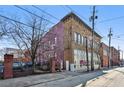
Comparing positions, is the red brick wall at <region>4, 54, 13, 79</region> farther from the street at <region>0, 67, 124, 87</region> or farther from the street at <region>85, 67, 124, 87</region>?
the street at <region>85, 67, 124, 87</region>

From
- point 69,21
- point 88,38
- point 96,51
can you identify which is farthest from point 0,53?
point 96,51

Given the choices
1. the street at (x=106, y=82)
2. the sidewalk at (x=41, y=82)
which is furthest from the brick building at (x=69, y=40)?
the street at (x=106, y=82)

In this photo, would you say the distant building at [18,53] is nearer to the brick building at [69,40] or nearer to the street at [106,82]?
the brick building at [69,40]

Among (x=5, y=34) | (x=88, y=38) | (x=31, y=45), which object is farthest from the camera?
(x=88, y=38)

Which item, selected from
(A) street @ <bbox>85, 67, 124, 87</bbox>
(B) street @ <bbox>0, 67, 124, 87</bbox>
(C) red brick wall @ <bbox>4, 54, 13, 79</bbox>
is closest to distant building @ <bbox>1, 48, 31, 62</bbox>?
(C) red brick wall @ <bbox>4, 54, 13, 79</bbox>

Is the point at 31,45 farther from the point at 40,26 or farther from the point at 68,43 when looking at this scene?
the point at 68,43

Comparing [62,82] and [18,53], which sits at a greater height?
[18,53]

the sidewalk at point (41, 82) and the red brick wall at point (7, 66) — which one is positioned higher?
the red brick wall at point (7, 66)

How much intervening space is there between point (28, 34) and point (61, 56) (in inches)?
472

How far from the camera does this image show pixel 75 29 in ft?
158

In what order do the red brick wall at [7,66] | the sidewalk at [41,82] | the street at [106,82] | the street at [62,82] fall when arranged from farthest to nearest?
1. the red brick wall at [7,66]
2. the sidewalk at [41,82]
3. the street at [62,82]
4. the street at [106,82]

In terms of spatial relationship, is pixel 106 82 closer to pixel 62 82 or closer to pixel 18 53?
pixel 62 82

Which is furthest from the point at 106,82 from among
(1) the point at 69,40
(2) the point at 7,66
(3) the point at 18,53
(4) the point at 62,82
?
(1) the point at 69,40


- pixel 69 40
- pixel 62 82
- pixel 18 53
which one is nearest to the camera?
pixel 62 82
